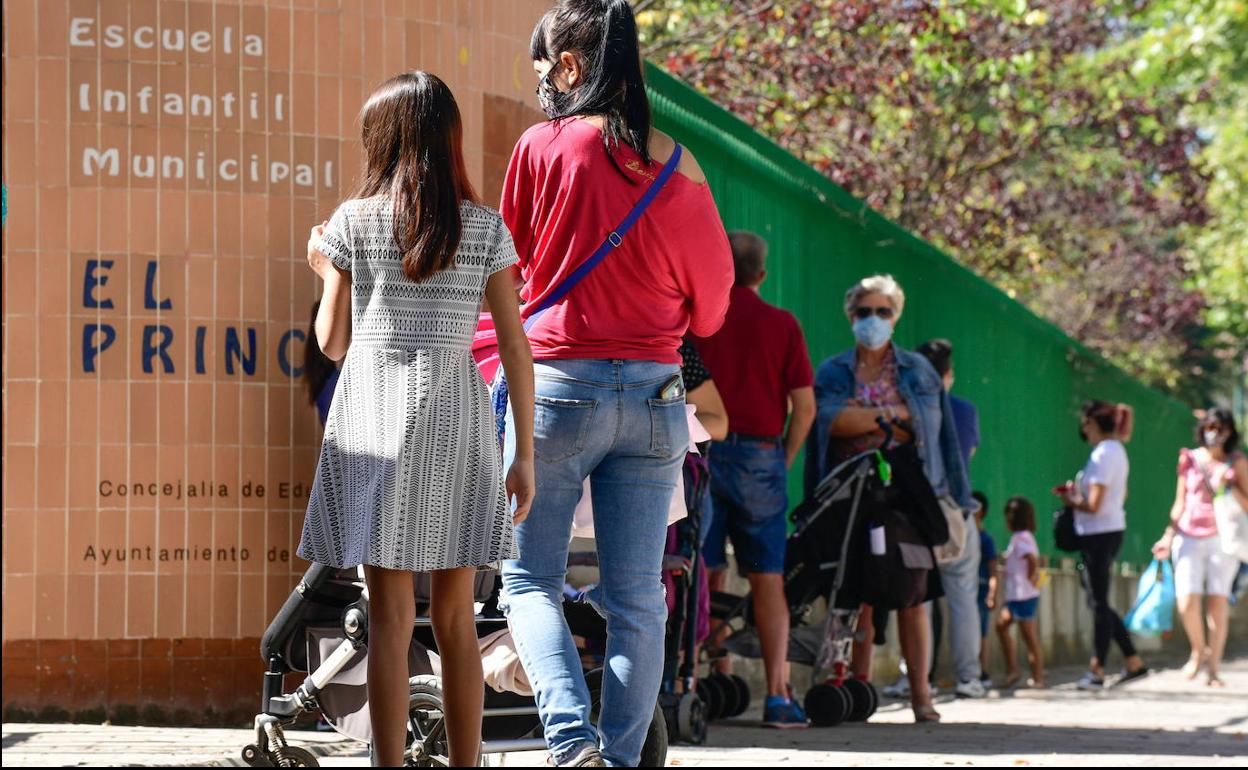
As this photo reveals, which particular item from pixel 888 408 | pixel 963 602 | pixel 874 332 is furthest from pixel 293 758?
pixel 963 602

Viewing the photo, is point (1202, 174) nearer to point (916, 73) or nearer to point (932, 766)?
point (916, 73)

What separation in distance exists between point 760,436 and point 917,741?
145 centimetres

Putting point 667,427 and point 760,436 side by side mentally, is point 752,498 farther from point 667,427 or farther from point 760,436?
point 667,427

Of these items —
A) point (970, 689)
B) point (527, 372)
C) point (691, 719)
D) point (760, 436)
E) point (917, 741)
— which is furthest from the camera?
point (970, 689)

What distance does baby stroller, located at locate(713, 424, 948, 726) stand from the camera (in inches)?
376

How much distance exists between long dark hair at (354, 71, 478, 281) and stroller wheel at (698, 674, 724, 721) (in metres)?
4.62

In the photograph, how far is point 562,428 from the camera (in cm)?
525

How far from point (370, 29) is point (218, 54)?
2.01 feet

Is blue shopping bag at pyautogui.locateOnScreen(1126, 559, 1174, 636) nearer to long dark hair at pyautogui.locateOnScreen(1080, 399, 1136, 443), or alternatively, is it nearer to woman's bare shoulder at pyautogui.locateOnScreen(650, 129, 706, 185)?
long dark hair at pyautogui.locateOnScreen(1080, 399, 1136, 443)

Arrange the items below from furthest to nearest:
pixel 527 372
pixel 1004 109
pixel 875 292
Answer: pixel 1004 109 → pixel 875 292 → pixel 527 372

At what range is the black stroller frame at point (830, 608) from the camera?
371 inches

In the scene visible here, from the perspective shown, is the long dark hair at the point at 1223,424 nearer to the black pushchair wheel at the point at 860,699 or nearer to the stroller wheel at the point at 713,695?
the black pushchair wheel at the point at 860,699

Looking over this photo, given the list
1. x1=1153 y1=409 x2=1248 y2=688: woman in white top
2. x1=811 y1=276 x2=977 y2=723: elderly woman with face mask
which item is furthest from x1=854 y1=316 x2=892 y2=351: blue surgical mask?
x1=1153 y1=409 x2=1248 y2=688: woman in white top

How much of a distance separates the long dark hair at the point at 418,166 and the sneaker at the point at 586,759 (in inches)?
47.0
